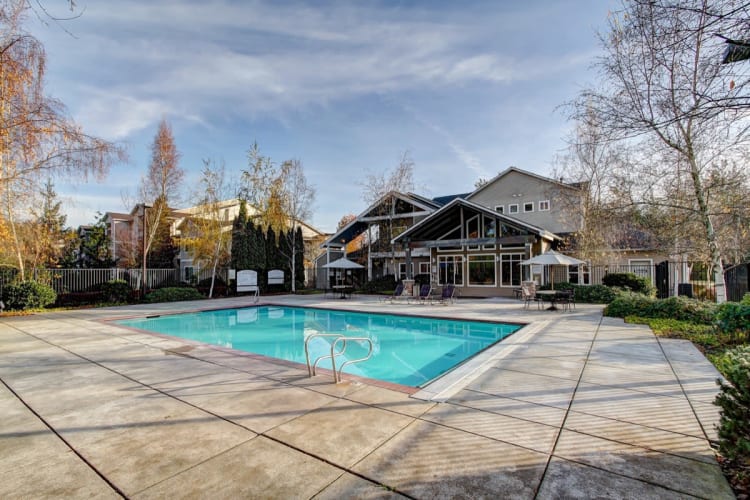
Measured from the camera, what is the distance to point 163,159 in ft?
64.1

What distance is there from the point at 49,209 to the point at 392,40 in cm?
1866

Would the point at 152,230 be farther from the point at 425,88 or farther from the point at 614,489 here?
the point at 614,489

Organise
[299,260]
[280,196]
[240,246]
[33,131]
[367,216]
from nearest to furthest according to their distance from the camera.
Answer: [33,131], [240,246], [367,216], [280,196], [299,260]

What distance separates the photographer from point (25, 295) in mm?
13297

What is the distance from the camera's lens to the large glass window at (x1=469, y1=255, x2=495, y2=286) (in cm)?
1927

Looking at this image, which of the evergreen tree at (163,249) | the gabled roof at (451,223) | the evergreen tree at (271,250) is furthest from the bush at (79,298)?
the gabled roof at (451,223)

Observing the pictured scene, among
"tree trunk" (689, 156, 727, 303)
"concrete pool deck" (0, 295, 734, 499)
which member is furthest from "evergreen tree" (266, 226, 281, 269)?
"tree trunk" (689, 156, 727, 303)

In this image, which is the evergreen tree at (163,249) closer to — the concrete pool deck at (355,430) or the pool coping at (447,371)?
the pool coping at (447,371)

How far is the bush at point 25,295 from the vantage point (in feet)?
43.0

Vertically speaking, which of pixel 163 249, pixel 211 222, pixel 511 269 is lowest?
pixel 511 269

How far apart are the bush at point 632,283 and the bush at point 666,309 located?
434cm

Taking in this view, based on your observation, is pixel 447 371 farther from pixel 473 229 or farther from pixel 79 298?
pixel 79 298

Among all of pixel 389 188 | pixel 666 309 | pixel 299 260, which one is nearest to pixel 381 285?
pixel 389 188

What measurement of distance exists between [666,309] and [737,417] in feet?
31.6
